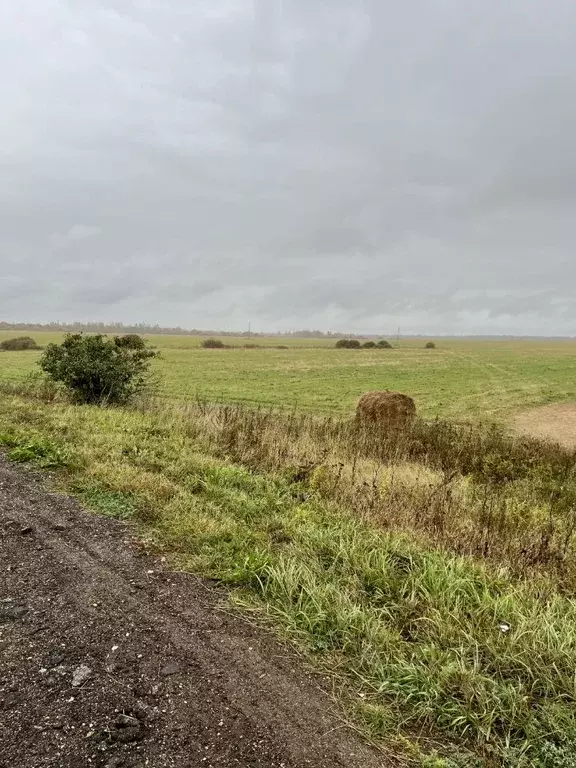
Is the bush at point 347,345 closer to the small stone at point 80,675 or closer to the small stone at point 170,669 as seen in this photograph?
the small stone at point 170,669

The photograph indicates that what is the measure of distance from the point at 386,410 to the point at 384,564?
40.6 ft

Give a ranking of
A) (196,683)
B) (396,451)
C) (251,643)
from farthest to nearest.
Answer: (396,451) < (251,643) < (196,683)

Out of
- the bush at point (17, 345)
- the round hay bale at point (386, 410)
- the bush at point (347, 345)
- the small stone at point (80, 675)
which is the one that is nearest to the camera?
the small stone at point (80, 675)

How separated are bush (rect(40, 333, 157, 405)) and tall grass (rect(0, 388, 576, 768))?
162 inches

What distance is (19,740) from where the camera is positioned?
105 inches

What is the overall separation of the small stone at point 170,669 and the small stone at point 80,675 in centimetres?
48

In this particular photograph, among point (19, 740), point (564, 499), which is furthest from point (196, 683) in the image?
point (564, 499)

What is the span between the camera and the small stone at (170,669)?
3.27 metres

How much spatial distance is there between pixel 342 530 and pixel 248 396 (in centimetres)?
2434

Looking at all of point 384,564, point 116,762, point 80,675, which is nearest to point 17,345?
point 384,564

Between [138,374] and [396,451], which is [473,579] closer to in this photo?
A: [396,451]

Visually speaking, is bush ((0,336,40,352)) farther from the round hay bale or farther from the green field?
the round hay bale

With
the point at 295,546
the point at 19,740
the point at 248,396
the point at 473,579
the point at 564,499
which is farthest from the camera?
the point at 248,396

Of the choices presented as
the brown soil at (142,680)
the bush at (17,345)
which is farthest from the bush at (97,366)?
the bush at (17,345)
